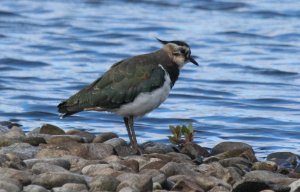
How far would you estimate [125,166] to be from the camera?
11.3m

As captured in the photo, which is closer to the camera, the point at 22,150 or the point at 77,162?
the point at 77,162

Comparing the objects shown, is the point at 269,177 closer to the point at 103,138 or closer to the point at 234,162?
the point at 234,162

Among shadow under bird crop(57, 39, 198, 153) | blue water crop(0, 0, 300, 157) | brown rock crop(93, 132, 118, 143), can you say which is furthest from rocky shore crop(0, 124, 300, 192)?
blue water crop(0, 0, 300, 157)

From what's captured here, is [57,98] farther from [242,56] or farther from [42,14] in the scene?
[42,14]

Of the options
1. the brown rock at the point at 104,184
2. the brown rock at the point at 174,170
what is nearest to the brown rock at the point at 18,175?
the brown rock at the point at 104,184

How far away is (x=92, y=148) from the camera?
12.4m

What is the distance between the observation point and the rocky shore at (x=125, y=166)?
1023cm

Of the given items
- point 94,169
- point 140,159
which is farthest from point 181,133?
point 94,169

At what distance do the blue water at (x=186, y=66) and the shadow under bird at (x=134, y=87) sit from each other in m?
2.05

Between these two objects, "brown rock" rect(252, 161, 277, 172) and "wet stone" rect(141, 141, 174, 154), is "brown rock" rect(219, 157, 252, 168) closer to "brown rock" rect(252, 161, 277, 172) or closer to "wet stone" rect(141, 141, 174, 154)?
"brown rock" rect(252, 161, 277, 172)

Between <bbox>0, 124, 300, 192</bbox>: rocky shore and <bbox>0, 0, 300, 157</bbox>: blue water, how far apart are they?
1.77 meters

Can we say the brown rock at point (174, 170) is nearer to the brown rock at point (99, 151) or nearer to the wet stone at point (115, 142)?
the brown rock at point (99, 151)

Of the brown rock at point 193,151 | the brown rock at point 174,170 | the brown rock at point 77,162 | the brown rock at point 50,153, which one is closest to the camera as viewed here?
the brown rock at point 174,170

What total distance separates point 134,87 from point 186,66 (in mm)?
9191
